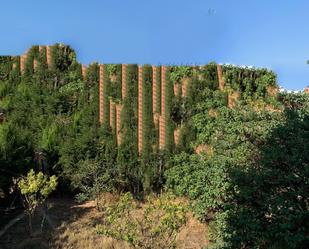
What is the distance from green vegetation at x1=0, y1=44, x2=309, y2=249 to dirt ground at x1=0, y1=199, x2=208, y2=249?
36 cm

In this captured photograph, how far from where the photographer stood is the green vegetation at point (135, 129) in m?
11.1

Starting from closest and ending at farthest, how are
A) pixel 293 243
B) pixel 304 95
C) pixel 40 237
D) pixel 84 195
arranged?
pixel 293 243, pixel 40 237, pixel 84 195, pixel 304 95

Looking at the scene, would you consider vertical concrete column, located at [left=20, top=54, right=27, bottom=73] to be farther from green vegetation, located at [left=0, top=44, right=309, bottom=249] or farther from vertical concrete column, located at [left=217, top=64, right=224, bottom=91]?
vertical concrete column, located at [left=217, top=64, right=224, bottom=91]

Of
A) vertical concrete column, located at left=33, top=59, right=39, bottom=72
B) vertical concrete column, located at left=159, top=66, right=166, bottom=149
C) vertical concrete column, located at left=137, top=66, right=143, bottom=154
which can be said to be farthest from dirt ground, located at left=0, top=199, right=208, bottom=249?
vertical concrete column, located at left=33, top=59, right=39, bottom=72

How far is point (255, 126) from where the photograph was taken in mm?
10867

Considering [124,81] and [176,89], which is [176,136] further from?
[124,81]

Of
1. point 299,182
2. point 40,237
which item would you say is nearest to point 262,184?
point 299,182

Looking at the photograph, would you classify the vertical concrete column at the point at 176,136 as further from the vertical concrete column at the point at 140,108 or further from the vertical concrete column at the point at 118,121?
the vertical concrete column at the point at 118,121

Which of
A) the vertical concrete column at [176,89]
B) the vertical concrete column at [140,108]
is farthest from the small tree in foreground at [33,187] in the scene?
the vertical concrete column at [176,89]

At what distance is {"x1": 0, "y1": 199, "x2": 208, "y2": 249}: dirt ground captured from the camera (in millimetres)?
9945

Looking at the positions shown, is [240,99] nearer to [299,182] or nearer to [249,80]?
[249,80]

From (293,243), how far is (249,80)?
6.97m

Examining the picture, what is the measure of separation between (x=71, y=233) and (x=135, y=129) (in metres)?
4.21

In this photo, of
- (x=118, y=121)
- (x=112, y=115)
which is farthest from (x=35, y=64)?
(x=118, y=121)
